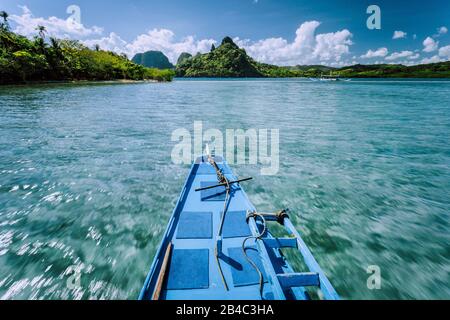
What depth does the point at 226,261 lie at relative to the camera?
159 inches

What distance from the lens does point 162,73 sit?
387 ft

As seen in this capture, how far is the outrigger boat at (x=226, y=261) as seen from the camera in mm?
3326

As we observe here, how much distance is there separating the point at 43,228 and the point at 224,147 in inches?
353

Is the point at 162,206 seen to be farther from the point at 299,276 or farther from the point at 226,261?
the point at 299,276

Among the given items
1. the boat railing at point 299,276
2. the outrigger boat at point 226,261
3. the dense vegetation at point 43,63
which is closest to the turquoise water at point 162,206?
the outrigger boat at point 226,261

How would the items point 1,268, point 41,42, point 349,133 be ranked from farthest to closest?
1. point 41,42
2. point 349,133
3. point 1,268

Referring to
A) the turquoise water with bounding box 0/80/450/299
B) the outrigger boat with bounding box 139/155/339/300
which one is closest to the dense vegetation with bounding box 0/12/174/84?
the turquoise water with bounding box 0/80/450/299

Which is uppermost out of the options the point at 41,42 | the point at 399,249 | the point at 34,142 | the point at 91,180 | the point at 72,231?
the point at 41,42

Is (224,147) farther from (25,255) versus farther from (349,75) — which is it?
(349,75)

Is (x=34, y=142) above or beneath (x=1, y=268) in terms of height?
above

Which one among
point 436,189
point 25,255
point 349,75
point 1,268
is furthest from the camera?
point 349,75

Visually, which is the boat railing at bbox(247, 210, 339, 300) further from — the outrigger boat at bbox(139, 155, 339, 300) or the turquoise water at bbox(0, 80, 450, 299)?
the turquoise water at bbox(0, 80, 450, 299)

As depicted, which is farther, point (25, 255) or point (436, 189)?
point (436, 189)

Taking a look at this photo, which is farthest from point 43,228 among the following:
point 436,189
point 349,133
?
point 349,133
